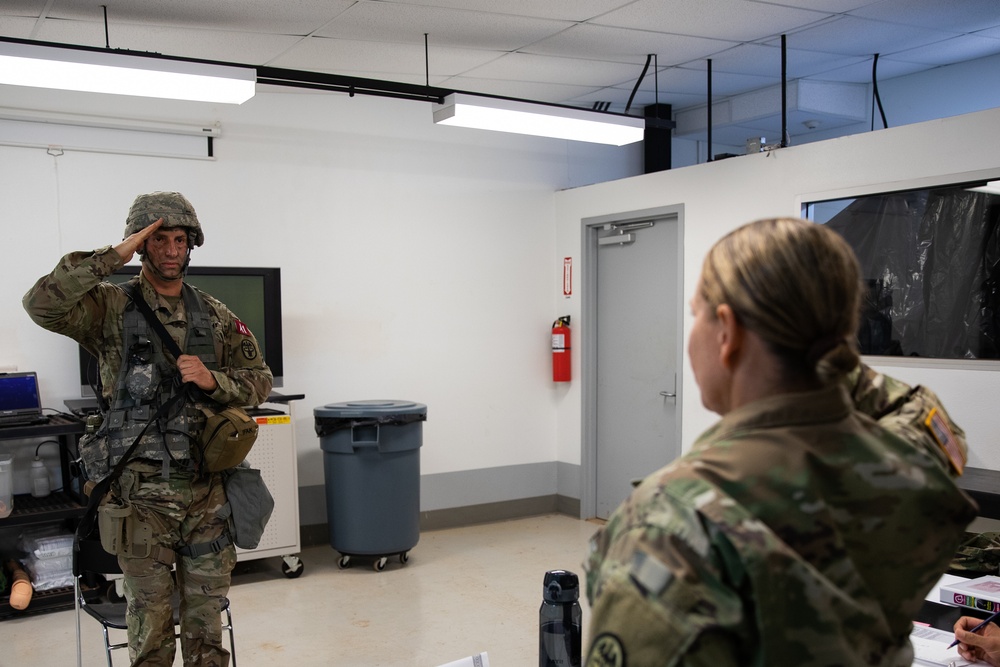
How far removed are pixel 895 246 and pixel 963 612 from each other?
9.00 feet

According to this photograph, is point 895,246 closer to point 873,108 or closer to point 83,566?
point 873,108

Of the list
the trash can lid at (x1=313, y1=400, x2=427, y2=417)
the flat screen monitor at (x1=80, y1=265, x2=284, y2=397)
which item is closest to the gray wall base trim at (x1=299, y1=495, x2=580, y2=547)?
the trash can lid at (x1=313, y1=400, x2=427, y2=417)

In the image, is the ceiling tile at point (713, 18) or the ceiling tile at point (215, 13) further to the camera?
the ceiling tile at point (713, 18)

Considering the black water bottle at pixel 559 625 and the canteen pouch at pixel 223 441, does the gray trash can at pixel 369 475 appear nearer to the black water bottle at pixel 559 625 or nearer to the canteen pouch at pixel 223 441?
the canteen pouch at pixel 223 441

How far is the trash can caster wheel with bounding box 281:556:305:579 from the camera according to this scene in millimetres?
4867

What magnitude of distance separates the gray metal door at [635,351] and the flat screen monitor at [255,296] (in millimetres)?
2396

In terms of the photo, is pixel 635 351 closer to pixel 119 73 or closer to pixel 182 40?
pixel 182 40

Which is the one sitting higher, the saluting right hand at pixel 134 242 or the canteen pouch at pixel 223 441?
the saluting right hand at pixel 134 242

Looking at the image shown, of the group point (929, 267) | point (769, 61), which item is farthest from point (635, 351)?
point (929, 267)

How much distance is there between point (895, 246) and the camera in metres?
4.28

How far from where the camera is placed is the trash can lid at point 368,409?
4969 mm

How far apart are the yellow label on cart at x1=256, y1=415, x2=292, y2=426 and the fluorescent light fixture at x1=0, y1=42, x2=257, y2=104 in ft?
5.87

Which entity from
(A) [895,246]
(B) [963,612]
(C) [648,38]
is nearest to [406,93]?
(C) [648,38]

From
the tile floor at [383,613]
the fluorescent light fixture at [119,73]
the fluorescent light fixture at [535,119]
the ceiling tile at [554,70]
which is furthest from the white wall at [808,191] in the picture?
the fluorescent light fixture at [119,73]
